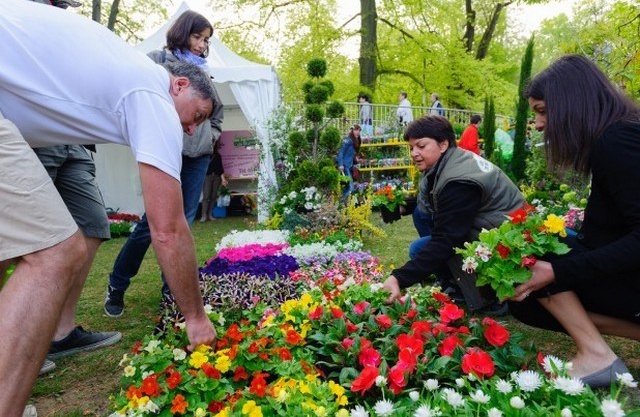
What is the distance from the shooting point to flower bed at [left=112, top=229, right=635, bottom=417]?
5.12 feet

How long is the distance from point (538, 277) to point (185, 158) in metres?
2.49

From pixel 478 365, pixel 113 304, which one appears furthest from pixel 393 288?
pixel 113 304

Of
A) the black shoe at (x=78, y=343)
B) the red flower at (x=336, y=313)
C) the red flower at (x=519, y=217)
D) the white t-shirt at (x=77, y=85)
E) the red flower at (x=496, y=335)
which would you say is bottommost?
the black shoe at (x=78, y=343)

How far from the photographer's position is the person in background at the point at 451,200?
261cm

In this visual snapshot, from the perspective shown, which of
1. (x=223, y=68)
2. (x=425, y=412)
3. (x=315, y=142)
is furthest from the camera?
(x=223, y=68)

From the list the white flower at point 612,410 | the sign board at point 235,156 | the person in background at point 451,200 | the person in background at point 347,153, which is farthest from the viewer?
the sign board at point 235,156

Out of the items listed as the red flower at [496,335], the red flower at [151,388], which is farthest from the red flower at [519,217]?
the red flower at [151,388]

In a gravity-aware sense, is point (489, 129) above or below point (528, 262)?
below

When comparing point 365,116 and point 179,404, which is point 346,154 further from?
point 179,404

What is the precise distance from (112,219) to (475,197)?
25.5ft

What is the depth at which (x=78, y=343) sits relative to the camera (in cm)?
308

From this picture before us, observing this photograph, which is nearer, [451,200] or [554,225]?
[554,225]

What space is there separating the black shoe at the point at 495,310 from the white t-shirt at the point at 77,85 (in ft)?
8.16

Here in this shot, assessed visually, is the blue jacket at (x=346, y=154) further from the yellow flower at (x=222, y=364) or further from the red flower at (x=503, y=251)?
the yellow flower at (x=222, y=364)
